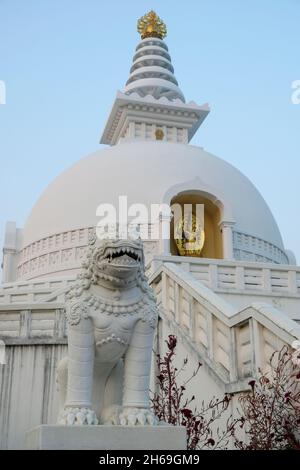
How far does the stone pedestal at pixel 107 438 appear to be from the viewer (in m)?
4.18

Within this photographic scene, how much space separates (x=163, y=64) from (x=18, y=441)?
27183 mm

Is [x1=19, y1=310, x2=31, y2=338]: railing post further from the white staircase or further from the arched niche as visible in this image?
the arched niche

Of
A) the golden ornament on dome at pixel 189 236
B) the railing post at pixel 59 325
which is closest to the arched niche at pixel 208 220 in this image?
the golden ornament on dome at pixel 189 236

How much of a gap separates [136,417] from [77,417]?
0.46 m

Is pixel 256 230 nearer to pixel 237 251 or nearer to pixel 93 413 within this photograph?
pixel 237 251

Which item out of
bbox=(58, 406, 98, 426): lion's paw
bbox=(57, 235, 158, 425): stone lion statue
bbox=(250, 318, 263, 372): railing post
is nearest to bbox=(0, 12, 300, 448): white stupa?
bbox=(250, 318, 263, 372): railing post

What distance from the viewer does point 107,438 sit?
14.0 feet

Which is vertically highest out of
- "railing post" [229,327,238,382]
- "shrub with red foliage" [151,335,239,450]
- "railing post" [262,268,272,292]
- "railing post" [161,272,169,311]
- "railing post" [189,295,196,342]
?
"railing post" [262,268,272,292]

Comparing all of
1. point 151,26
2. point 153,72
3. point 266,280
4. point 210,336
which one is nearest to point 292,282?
point 266,280

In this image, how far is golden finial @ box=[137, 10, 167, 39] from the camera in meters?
34.2

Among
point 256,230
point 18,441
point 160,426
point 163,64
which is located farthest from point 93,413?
point 163,64

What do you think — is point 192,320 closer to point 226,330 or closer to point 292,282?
point 226,330

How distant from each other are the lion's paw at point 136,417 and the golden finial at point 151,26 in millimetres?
32319

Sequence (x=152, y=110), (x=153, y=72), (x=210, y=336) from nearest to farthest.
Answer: (x=210, y=336), (x=152, y=110), (x=153, y=72)
